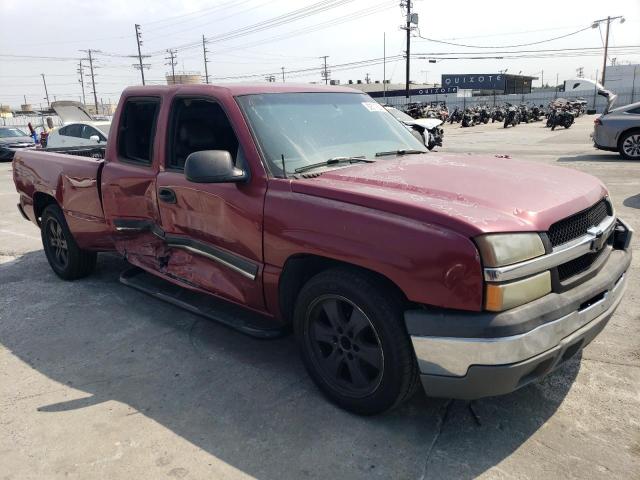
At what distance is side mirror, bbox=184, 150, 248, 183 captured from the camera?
3035 millimetres

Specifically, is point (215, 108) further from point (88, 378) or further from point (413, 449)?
point (413, 449)

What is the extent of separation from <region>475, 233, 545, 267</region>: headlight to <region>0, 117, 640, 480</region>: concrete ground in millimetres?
1018

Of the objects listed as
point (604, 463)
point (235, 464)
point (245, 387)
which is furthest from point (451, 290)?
point (245, 387)

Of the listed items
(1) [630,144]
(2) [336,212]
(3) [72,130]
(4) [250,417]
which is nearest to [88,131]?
(3) [72,130]

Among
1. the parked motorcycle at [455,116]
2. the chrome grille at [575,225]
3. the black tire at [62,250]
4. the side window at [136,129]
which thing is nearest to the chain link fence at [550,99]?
the parked motorcycle at [455,116]

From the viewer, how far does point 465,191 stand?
2.75 metres

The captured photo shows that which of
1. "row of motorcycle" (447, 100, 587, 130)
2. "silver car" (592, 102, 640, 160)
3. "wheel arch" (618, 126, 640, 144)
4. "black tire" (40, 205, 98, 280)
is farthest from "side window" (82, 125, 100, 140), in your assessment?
"row of motorcycle" (447, 100, 587, 130)

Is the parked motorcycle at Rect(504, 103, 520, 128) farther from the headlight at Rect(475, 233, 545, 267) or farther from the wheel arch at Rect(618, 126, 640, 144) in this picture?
the headlight at Rect(475, 233, 545, 267)

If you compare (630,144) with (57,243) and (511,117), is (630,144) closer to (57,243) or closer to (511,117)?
(57,243)

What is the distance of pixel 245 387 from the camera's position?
3326mm

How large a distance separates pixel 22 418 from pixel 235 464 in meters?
1.42

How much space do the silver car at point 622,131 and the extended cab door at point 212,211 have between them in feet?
39.9

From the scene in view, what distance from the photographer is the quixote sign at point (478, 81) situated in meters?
79.2

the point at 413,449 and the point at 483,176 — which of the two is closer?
the point at 413,449
